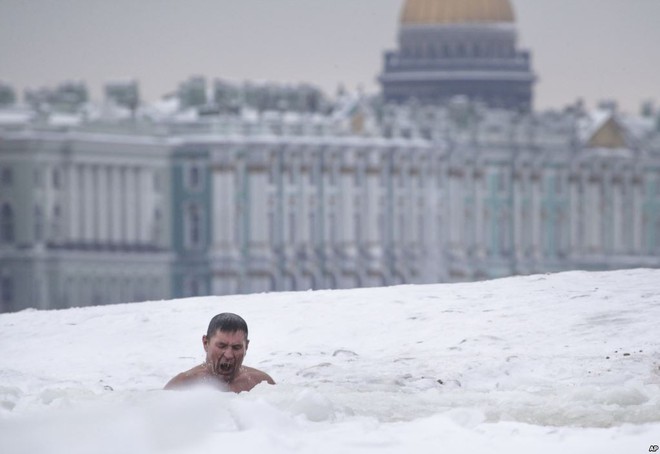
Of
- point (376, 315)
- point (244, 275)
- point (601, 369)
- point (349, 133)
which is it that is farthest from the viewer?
point (349, 133)

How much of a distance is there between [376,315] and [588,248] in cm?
11326

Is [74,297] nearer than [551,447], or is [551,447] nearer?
[551,447]

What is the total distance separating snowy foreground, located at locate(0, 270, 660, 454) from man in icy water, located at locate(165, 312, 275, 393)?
0.64ft

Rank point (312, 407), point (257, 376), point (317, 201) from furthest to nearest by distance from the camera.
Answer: point (317, 201) < point (257, 376) < point (312, 407)

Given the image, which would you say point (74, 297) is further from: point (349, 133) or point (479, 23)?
point (479, 23)

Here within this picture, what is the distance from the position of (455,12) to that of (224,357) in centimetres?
14453

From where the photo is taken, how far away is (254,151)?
391 feet

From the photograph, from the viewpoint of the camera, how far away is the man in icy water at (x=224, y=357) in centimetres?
1750

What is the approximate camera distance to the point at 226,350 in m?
17.5

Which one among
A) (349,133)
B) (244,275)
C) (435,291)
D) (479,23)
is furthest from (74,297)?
(435,291)

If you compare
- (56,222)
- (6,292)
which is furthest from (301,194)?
(6,292)

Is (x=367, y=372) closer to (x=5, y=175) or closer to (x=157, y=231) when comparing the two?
(x=5, y=175)

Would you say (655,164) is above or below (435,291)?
below

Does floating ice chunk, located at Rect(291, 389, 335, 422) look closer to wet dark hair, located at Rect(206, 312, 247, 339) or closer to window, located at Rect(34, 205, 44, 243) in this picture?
wet dark hair, located at Rect(206, 312, 247, 339)
